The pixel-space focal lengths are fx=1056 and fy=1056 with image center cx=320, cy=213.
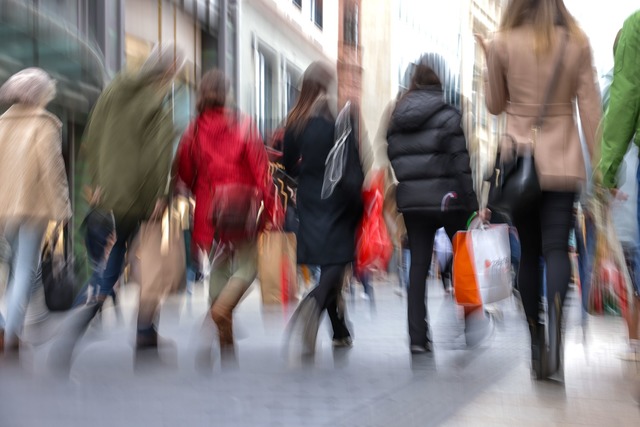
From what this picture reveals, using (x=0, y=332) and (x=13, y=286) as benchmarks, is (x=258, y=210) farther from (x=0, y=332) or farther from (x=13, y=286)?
(x=0, y=332)

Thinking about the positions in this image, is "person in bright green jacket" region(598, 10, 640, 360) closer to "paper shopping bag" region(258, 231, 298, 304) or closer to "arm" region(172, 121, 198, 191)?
"arm" region(172, 121, 198, 191)

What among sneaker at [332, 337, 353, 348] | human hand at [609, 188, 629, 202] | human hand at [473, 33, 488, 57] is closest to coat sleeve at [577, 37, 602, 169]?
human hand at [609, 188, 629, 202]

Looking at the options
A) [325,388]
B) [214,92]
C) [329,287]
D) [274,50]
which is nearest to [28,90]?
[214,92]

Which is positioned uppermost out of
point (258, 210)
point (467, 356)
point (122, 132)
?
point (122, 132)

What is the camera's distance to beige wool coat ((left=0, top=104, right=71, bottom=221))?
626 centimetres

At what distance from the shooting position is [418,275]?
6203mm

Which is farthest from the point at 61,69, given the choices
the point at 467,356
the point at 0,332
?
the point at 467,356

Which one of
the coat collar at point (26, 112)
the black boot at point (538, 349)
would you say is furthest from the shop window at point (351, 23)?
the black boot at point (538, 349)

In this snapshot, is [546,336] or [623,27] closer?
[623,27]

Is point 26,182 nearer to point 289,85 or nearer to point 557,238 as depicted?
point 557,238

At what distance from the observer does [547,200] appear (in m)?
4.98

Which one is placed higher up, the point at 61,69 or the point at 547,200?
the point at 61,69

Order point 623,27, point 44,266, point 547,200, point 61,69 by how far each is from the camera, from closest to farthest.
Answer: point 623,27 < point 547,200 < point 44,266 < point 61,69

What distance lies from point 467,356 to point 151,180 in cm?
218
